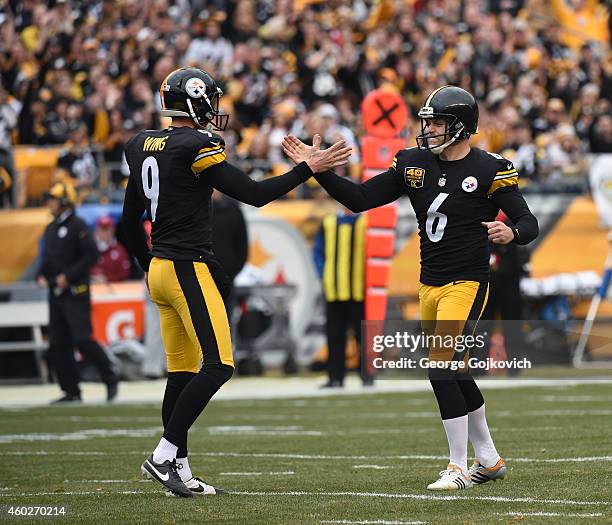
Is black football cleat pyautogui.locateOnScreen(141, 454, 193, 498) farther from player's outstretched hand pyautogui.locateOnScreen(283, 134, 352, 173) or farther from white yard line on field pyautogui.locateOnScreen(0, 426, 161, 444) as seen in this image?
white yard line on field pyautogui.locateOnScreen(0, 426, 161, 444)

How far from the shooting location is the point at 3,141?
669 inches

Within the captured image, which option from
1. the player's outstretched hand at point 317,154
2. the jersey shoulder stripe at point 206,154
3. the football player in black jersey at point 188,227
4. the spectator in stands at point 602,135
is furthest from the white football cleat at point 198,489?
the spectator in stands at point 602,135

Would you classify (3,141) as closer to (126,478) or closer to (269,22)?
(269,22)

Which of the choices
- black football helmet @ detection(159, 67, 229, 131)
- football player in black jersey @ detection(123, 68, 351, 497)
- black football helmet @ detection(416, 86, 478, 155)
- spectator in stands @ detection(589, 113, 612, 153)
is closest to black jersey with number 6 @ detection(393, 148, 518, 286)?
black football helmet @ detection(416, 86, 478, 155)

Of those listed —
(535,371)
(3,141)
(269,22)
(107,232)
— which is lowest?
(535,371)

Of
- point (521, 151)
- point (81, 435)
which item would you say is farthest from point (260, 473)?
point (521, 151)

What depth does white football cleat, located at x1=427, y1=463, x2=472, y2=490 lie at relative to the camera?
21.9 ft

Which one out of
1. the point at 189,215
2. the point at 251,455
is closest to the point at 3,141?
the point at 251,455

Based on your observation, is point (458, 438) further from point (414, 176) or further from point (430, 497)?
point (414, 176)

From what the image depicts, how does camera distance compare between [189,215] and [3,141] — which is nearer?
[189,215]

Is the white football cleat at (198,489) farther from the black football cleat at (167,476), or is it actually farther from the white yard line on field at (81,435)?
the white yard line on field at (81,435)

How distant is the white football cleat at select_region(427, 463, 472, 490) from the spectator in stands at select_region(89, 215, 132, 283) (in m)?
10.1

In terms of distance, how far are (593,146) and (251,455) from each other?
10936mm

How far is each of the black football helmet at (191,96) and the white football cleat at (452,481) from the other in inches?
80.5
